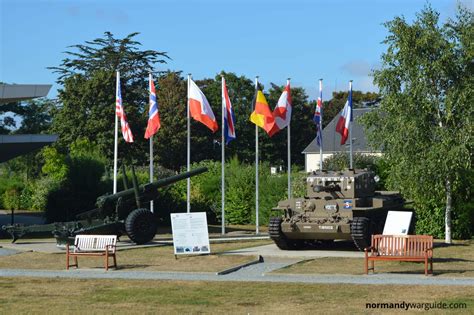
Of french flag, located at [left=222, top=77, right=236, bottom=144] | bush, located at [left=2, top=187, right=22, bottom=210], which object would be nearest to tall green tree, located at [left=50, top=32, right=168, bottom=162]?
bush, located at [left=2, top=187, right=22, bottom=210]

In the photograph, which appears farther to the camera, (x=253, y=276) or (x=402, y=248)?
(x=402, y=248)

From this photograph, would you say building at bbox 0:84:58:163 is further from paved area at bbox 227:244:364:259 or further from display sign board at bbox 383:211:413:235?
display sign board at bbox 383:211:413:235

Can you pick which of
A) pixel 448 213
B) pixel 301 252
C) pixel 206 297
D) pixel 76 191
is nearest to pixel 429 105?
pixel 448 213

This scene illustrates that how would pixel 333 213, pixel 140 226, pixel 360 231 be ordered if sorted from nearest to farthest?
pixel 360 231
pixel 333 213
pixel 140 226

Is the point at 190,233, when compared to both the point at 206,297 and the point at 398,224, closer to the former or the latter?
the point at 398,224

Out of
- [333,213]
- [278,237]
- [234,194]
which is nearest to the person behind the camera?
[333,213]

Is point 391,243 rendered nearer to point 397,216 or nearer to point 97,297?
point 397,216

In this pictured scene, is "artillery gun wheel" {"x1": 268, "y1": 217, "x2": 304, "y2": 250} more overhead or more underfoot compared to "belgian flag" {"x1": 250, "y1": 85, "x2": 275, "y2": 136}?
more underfoot

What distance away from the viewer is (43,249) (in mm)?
25625

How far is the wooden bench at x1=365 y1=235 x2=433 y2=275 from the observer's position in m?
18.5

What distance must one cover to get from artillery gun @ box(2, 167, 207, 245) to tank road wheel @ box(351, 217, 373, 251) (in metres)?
6.52

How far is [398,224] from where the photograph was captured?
21.3 m

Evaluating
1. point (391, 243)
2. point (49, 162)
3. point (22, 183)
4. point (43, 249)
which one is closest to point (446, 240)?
point (391, 243)

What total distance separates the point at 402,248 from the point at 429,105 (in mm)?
8145
